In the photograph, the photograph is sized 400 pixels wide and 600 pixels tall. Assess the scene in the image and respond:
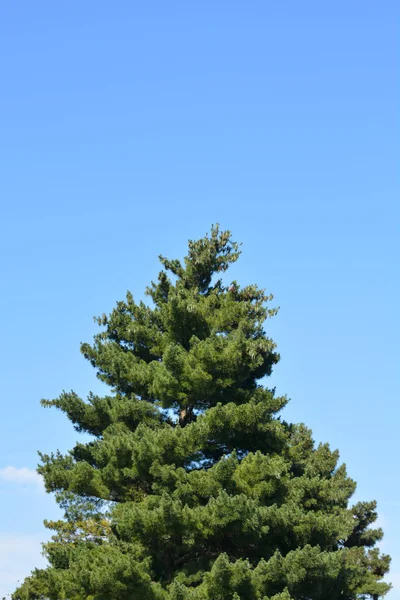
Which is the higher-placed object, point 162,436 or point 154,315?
point 154,315

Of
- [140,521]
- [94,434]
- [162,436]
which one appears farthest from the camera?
[94,434]

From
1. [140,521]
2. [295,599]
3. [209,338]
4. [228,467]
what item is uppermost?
[209,338]

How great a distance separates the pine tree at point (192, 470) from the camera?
730 inches

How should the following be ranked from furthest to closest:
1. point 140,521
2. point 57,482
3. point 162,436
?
point 57,482
point 162,436
point 140,521

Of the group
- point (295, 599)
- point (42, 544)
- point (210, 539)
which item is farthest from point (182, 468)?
point (42, 544)

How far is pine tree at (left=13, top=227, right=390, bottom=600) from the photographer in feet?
60.8

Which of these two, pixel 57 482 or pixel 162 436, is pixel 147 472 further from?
pixel 57 482

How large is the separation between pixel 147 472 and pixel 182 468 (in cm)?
119

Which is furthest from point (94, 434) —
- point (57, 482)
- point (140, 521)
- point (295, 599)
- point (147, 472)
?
point (295, 599)

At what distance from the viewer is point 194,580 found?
1945 cm

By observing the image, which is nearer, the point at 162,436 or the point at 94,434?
the point at 162,436

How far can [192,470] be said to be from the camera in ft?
69.8

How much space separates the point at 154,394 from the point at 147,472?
114 inches

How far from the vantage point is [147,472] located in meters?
20.4
